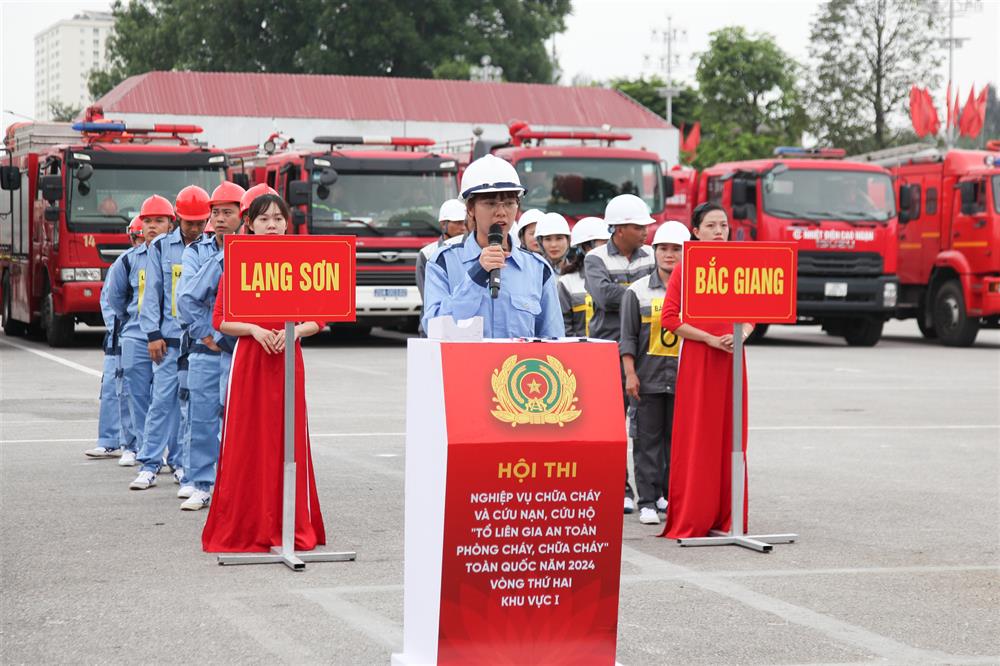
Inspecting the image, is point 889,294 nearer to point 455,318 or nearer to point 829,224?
point 829,224

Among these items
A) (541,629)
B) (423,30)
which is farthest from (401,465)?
(423,30)

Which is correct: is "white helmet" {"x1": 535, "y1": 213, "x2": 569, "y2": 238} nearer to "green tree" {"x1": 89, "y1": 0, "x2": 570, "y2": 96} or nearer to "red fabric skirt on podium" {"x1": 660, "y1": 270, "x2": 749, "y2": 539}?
"red fabric skirt on podium" {"x1": 660, "y1": 270, "x2": 749, "y2": 539}

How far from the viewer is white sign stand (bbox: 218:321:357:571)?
7848mm

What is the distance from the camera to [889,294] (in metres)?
24.8

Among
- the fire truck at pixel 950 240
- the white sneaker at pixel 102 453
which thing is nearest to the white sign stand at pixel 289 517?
the white sneaker at pixel 102 453

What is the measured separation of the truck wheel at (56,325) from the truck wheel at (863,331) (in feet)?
40.0

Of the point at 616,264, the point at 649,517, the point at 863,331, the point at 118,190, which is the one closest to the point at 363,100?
the point at 863,331

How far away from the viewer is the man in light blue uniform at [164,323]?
33.7 feet

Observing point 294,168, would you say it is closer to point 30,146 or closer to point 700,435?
point 30,146

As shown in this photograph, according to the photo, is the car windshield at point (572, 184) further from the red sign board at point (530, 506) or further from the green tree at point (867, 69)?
the green tree at point (867, 69)

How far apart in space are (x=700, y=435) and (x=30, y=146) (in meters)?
18.8

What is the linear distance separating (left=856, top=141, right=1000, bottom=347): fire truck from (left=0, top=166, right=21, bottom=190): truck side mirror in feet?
44.0

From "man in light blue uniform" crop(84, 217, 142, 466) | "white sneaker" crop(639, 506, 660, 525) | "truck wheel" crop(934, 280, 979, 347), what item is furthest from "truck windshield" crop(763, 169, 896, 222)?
"white sneaker" crop(639, 506, 660, 525)

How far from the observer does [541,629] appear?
5.25 m
